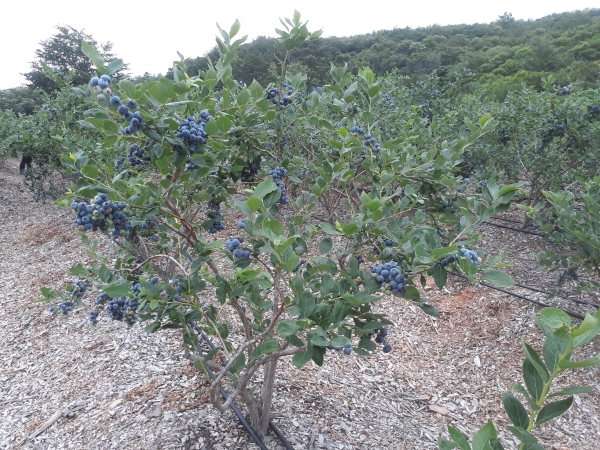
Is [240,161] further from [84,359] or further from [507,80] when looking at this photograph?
[507,80]

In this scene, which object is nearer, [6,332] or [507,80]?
[6,332]

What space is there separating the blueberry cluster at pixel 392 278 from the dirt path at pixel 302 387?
1.22 m

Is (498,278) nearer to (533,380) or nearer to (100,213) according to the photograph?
(533,380)

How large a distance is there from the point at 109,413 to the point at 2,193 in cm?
913

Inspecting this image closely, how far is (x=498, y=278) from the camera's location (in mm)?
1133

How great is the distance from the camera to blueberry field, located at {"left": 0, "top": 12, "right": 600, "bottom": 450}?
1.25m

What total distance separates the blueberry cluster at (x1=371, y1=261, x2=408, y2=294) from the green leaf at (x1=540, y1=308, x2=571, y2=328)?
0.51 meters

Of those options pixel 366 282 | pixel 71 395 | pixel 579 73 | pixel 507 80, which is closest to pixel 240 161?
pixel 366 282

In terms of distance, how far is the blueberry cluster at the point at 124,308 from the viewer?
1.49 meters

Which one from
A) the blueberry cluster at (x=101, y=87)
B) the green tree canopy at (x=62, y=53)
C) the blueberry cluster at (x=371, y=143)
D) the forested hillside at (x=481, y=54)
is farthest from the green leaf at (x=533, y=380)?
the green tree canopy at (x=62, y=53)

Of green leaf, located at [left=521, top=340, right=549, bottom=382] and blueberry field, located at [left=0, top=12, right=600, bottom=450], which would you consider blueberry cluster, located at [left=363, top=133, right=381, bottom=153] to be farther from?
green leaf, located at [left=521, top=340, right=549, bottom=382]

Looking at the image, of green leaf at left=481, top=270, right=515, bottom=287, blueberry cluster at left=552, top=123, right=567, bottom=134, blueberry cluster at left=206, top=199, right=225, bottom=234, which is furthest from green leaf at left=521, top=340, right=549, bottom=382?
blueberry cluster at left=552, top=123, right=567, bottom=134

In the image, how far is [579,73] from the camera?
1566 cm

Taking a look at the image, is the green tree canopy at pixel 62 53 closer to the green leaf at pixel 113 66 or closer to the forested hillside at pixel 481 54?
the forested hillside at pixel 481 54
